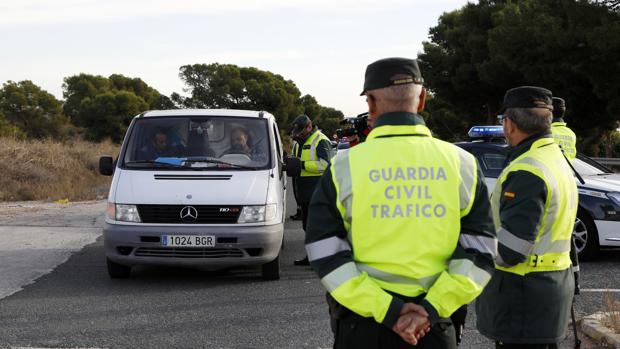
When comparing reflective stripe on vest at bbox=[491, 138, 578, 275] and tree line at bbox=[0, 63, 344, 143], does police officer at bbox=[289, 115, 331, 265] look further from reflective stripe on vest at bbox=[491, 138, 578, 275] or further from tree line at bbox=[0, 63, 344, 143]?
tree line at bbox=[0, 63, 344, 143]

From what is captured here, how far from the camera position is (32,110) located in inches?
2121

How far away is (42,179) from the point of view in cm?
2392

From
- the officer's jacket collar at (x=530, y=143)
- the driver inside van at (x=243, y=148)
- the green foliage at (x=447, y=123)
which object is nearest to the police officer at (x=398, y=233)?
the officer's jacket collar at (x=530, y=143)

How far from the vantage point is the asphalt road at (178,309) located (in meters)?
5.95

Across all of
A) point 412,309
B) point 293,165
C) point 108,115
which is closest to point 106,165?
point 293,165

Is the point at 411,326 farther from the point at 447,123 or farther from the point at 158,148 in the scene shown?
the point at 447,123

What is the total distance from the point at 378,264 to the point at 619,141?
43.1m

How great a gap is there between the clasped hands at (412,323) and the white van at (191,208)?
5.28 meters

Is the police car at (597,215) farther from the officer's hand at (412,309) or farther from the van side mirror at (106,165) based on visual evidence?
the officer's hand at (412,309)

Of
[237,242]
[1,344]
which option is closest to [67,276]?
[237,242]

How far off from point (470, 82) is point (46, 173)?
24971 millimetres

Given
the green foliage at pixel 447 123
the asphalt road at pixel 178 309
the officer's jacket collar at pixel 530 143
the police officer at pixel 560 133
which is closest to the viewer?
the officer's jacket collar at pixel 530 143

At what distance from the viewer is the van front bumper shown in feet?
25.7

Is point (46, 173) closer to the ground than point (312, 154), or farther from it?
closer to the ground
